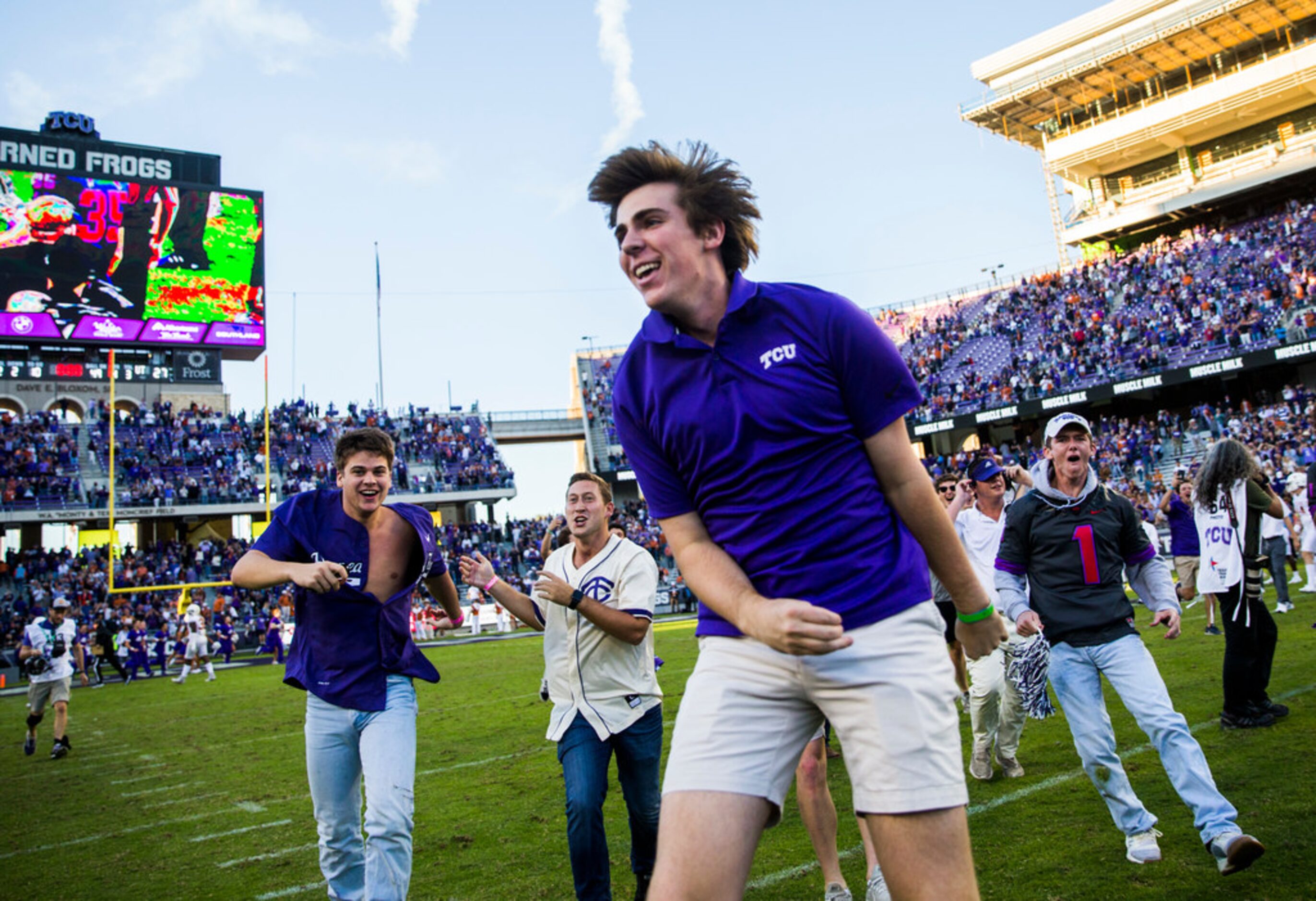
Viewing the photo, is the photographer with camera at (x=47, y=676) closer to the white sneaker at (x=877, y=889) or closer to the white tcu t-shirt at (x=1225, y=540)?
the white sneaker at (x=877, y=889)

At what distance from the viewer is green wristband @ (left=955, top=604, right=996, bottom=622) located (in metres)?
2.43

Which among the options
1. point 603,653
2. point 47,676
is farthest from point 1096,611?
point 47,676

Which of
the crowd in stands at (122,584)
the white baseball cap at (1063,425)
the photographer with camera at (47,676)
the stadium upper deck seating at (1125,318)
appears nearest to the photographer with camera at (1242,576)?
the white baseball cap at (1063,425)

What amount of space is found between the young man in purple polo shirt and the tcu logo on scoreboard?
4761 cm

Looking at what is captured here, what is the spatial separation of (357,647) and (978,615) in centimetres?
278

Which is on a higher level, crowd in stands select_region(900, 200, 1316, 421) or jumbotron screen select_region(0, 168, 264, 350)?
jumbotron screen select_region(0, 168, 264, 350)

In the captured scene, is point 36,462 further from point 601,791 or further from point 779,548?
point 779,548

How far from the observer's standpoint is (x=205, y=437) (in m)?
42.6

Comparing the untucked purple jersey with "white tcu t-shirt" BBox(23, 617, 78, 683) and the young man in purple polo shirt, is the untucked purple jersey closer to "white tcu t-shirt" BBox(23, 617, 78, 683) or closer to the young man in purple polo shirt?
the young man in purple polo shirt

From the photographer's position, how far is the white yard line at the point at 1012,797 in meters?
4.89

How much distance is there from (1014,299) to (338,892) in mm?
50559

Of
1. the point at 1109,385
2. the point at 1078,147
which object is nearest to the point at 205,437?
the point at 1109,385

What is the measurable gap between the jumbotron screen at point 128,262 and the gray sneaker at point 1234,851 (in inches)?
1634

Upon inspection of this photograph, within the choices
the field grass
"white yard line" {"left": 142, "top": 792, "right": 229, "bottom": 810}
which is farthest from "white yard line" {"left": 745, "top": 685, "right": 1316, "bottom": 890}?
"white yard line" {"left": 142, "top": 792, "right": 229, "bottom": 810}
